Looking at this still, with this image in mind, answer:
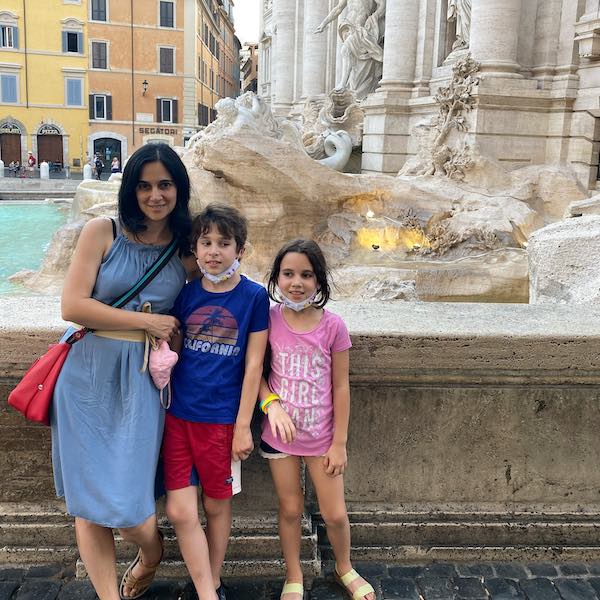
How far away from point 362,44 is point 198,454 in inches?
745

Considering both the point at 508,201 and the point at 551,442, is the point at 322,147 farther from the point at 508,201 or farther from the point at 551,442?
the point at 551,442

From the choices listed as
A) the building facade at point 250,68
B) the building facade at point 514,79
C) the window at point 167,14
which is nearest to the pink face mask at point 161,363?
the building facade at point 514,79

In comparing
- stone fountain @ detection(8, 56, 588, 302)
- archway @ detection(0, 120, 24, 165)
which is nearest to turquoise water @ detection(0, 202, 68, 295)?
stone fountain @ detection(8, 56, 588, 302)

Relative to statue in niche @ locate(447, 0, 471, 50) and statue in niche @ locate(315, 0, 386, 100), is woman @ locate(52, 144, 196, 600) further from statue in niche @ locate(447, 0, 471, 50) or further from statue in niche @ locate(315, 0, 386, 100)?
statue in niche @ locate(315, 0, 386, 100)

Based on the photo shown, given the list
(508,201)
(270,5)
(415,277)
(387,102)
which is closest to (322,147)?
(387,102)

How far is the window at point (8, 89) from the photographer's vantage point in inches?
1646

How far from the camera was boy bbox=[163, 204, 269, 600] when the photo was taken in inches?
88.0

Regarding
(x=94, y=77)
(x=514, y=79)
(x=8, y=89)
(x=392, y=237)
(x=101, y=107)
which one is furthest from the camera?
(x=101, y=107)

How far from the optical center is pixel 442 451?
273 cm

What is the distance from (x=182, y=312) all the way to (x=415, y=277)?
261 inches

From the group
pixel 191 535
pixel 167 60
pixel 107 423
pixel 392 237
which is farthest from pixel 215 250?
pixel 167 60

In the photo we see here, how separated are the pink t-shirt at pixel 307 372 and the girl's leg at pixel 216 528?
0.32m

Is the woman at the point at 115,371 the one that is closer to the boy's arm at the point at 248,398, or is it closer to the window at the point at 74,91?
the boy's arm at the point at 248,398

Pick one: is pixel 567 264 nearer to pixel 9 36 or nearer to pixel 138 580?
pixel 138 580
